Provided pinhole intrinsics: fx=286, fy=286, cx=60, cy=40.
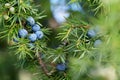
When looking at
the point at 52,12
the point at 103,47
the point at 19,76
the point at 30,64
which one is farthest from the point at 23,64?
the point at 19,76

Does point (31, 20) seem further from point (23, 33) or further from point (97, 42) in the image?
point (97, 42)

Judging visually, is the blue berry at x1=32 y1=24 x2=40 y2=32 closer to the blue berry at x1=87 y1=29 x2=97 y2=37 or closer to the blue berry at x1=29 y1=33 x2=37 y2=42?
the blue berry at x1=29 y1=33 x2=37 y2=42

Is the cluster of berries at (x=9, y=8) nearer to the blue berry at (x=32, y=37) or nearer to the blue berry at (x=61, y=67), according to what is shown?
the blue berry at (x=32, y=37)

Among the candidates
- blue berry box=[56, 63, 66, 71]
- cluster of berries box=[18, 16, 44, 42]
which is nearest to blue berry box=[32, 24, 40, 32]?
cluster of berries box=[18, 16, 44, 42]

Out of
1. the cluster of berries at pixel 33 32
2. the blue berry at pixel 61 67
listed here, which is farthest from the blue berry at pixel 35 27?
the blue berry at pixel 61 67

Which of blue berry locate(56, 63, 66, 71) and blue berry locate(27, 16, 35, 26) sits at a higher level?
blue berry locate(27, 16, 35, 26)

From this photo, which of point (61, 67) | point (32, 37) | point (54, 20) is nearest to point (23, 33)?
point (32, 37)

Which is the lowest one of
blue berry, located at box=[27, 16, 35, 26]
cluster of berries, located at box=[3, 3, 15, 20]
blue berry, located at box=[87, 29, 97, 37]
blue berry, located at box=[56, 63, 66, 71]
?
blue berry, located at box=[56, 63, 66, 71]

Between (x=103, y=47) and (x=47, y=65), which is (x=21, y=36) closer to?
(x=47, y=65)
